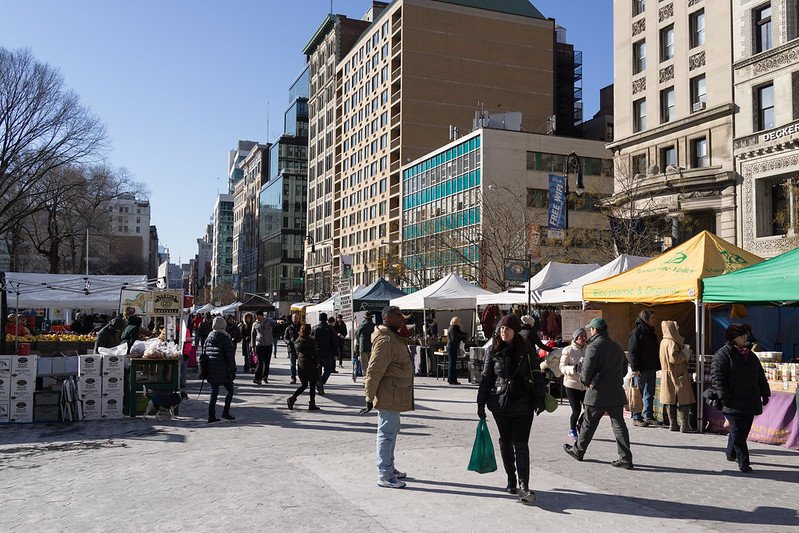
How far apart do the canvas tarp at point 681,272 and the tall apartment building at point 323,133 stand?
75663 mm

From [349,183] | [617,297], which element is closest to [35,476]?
[617,297]

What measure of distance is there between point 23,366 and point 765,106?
1335 inches

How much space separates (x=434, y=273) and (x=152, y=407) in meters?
44.8

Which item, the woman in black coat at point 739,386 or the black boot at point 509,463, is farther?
the woman in black coat at point 739,386

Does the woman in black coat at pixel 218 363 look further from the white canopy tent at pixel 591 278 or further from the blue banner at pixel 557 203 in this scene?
the blue banner at pixel 557 203

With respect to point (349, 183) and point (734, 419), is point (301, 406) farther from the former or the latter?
point (349, 183)

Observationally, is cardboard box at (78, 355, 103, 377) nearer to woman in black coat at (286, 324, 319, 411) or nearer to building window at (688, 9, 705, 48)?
woman in black coat at (286, 324, 319, 411)

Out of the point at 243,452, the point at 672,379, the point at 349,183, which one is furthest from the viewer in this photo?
the point at 349,183

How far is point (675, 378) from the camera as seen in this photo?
11508 millimetres

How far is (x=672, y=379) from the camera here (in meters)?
11.5

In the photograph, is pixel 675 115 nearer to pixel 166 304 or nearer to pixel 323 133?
pixel 166 304

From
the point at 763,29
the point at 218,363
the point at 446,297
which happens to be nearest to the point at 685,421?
the point at 218,363

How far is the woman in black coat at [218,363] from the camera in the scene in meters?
12.2

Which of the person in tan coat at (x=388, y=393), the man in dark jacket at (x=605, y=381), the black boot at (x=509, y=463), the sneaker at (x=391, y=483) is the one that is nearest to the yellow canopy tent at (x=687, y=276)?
the man in dark jacket at (x=605, y=381)
